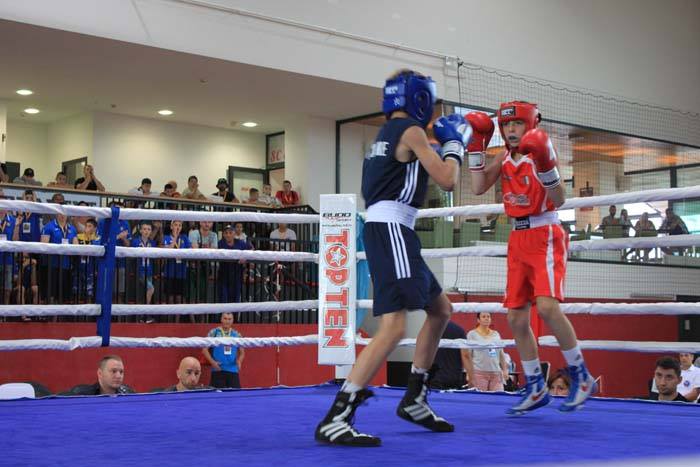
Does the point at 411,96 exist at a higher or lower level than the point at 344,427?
higher

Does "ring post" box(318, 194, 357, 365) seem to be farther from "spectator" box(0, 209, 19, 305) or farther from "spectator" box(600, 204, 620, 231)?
"spectator" box(600, 204, 620, 231)

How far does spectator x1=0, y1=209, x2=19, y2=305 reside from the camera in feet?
25.5

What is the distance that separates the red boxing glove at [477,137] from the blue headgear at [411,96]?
1.70ft

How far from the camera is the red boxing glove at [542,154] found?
11.0 feet

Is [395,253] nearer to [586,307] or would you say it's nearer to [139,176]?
[586,307]

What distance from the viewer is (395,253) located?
3.05 meters

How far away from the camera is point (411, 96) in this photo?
10.2 ft

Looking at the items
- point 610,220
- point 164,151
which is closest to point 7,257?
point 164,151

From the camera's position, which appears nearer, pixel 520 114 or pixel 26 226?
pixel 520 114

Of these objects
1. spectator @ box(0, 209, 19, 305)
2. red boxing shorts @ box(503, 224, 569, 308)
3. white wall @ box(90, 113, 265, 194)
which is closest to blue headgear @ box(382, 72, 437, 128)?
red boxing shorts @ box(503, 224, 569, 308)

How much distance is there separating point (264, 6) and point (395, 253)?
8312mm

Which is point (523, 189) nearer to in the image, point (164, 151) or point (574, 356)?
point (574, 356)

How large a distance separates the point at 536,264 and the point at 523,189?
30cm

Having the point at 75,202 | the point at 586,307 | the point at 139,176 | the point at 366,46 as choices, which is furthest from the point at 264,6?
the point at 586,307
